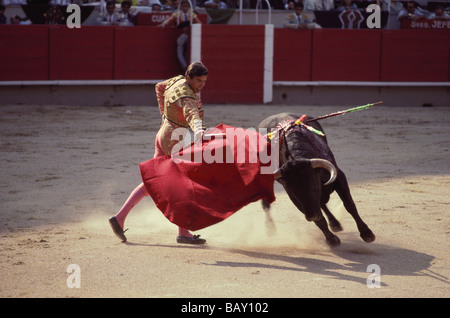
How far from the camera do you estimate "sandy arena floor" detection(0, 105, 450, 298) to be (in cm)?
287

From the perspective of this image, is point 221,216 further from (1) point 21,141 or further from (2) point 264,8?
(2) point 264,8

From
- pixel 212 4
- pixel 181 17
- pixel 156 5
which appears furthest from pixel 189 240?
pixel 212 4

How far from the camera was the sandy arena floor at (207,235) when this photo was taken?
2865mm

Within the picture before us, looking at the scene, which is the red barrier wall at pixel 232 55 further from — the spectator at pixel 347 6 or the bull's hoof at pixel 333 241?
the bull's hoof at pixel 333 241

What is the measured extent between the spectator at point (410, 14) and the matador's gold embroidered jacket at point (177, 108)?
7380mm

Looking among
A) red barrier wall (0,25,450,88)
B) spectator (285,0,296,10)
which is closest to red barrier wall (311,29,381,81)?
red barrier wall (0,25,450,88)

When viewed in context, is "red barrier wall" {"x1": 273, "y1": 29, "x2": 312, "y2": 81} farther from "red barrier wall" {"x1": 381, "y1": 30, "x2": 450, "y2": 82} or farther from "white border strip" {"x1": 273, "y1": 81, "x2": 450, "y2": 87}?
"red barrier wall" {"x1": 381, "y1": 30, "x2": 450, "y2": 82}

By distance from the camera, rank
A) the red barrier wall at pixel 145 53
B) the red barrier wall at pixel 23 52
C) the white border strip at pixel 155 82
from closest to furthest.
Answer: the red barrier wall at pixel 23 52, the white border strip at pixel 155 82, the red barrier wall at pixel 145 53

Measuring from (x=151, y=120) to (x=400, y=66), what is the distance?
3.89 meters

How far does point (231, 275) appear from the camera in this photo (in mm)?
3006

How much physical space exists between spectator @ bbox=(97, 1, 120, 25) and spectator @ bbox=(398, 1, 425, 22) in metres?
3.97

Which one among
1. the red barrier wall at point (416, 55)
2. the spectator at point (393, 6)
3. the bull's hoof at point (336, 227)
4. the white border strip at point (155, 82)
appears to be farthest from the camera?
the spectator at point (393, 6)

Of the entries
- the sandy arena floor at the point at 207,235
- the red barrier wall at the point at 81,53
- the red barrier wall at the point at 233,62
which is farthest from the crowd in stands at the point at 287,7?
the sandy arena floor at the point at 207,235

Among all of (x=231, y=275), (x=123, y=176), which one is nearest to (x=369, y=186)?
(x=123, y=176)
